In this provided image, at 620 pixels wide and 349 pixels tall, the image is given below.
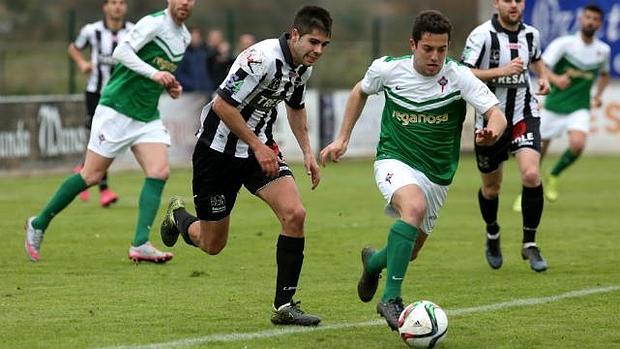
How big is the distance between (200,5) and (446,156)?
32.1 meters

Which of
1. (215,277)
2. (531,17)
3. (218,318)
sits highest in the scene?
(218,318)

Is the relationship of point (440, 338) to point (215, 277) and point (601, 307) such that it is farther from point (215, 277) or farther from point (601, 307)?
point (215, 277)

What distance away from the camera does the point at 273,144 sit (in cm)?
801

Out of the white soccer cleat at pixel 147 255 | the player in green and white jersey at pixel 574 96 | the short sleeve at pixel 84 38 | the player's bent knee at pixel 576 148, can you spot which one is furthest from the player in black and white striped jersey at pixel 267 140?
the player in green and white jersey at pixel 574 96

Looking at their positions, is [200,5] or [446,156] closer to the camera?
[446,156]

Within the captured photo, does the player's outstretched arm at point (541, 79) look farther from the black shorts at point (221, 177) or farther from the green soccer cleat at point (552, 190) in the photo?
the green soccer cleat at point (552, 190)

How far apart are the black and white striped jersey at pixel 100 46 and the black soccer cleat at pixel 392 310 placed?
7943mm

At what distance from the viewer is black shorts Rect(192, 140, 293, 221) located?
313 inches

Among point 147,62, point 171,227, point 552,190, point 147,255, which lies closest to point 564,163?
point 552,190

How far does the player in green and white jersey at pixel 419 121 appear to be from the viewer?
769cm

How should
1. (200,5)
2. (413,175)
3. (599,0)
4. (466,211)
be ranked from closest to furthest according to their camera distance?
(413,175) → (466,211) → (599,0) → (200,5)

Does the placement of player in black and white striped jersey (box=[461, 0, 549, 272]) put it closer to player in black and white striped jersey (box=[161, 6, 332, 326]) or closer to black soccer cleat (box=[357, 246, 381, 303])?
black soccer cleat (box=[357, 246, 381, 303])

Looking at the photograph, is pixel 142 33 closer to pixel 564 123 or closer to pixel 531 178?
pixel 531 178

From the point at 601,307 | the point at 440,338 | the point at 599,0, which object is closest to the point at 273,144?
the point at 440,338
